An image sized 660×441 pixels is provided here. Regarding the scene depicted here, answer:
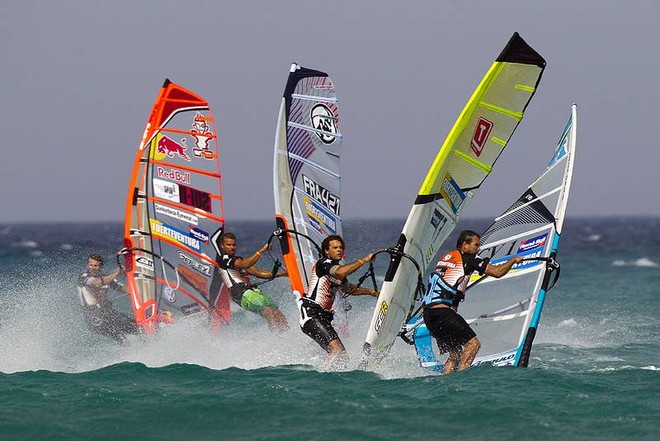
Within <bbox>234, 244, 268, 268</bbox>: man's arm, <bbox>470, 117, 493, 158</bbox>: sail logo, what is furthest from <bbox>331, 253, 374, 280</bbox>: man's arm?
<bbox>234, 244, 268, 268</bbox>: man's arm

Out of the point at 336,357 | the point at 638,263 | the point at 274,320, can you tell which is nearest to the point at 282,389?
the point at 336,357

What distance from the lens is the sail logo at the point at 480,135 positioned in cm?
741

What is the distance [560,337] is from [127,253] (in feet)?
15.0

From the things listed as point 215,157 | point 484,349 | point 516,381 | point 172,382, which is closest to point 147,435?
point 172,382

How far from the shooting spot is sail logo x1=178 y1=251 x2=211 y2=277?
9953 millimetres

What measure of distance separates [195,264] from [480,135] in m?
3.74

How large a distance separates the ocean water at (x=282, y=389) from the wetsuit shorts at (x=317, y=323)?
0.82 ft

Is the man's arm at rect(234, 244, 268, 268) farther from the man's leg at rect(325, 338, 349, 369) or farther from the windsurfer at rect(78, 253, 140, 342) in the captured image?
the man's leg at rect(325, 338, 349, 369)

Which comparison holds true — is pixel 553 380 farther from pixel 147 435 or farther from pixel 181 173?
pixel 181 173

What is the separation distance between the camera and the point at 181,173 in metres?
9.98

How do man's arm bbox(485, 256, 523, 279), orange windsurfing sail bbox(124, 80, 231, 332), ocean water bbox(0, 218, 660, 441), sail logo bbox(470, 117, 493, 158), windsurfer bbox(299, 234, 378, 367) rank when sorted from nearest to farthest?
ocean water bbox(0, 218, 660, 441), man's arm bbox(485, 256, 523, 279), windsurfer bbox(299, 234, 378, 367), sail logo bbox(470, 117, 493, 158), orange windsurfing sail bbox(124, 80, 231, 332)

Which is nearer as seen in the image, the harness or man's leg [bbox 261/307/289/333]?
the harness

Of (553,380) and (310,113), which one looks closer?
(553,380)

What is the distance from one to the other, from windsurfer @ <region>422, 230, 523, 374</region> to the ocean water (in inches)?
9.6
